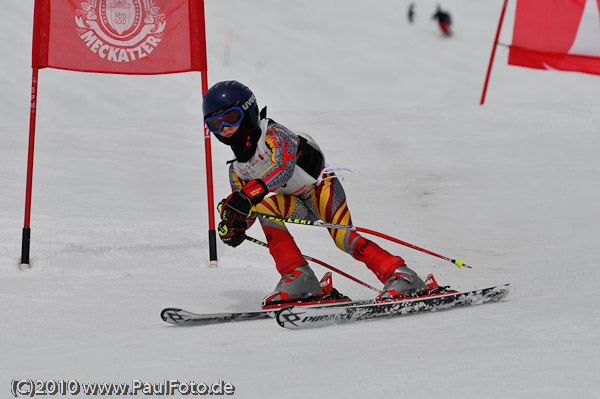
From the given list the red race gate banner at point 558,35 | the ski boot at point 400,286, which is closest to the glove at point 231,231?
the ski boot at point 400,286

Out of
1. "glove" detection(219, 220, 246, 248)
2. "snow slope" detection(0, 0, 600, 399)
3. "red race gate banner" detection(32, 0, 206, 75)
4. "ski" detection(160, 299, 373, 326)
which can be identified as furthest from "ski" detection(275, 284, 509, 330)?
"red race gate banner" detection(32, 0, 206, 75)

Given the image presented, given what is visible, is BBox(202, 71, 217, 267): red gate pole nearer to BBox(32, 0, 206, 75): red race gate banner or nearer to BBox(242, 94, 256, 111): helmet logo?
BBox(32, 0, 206, 75): red race gate banner

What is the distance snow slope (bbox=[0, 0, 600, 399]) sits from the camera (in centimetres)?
287

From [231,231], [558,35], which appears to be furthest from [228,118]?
[558,35]

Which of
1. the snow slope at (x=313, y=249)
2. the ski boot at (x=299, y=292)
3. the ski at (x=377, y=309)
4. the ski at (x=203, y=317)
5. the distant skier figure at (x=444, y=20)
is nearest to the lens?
the snow slope at (x=313, y=249)

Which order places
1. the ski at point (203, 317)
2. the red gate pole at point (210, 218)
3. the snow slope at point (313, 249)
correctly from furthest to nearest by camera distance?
the red gate pole at point (210, 218), the ski at point (203, 317), the snow slope at point (313, 249)

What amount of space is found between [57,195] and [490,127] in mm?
6937

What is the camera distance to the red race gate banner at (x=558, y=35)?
12.1 m

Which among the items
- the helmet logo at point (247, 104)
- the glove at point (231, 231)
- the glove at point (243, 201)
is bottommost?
the glove at point (231, 231)

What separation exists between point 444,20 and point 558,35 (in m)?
18.6

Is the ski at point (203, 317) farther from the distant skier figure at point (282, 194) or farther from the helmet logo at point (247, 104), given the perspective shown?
the helmet logo at point (247, 104)

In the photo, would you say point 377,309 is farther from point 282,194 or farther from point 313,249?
point 313,249

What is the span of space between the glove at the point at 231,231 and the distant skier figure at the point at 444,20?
2721cm

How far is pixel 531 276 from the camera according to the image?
5.61 metres
